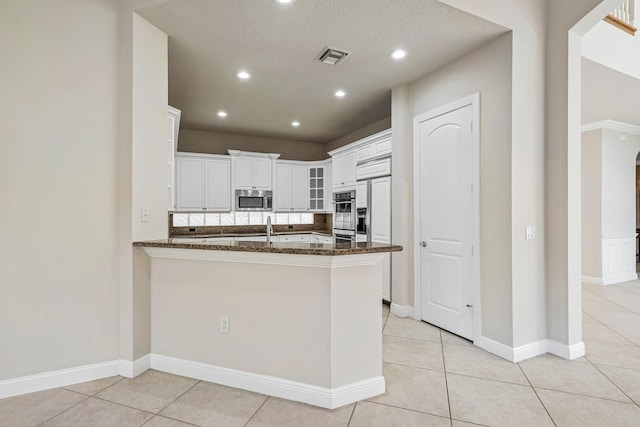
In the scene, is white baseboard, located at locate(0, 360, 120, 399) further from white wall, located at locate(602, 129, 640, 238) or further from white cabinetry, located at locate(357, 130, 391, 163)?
white wall, located at locate(602, 129, 640, 238)

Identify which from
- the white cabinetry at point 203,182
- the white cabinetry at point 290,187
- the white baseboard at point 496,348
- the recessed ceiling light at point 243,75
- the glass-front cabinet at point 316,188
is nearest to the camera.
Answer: the white baseboard at point 496,348

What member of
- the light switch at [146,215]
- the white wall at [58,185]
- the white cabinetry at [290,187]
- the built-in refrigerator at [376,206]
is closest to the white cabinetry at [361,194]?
the built-in refrigerator at [376,206]

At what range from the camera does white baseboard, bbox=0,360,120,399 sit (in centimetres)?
215

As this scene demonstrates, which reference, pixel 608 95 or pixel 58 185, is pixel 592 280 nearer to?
pixel 608 95

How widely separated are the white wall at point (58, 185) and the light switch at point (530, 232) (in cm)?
341

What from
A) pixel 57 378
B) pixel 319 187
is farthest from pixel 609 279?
pixel 57 378

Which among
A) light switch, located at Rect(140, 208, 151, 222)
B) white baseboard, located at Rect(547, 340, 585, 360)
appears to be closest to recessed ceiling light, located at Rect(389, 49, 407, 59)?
light switch, located at Rect(140, 208, 151, 222)

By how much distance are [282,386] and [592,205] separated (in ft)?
20.2

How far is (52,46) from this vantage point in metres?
2.25

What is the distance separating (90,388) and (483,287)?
10.7 ft

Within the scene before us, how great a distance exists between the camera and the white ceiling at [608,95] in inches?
142

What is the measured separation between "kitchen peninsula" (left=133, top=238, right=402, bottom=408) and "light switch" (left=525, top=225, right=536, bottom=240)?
4.92 ft

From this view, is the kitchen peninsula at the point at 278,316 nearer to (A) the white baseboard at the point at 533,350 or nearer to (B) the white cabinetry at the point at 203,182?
(A) the white baseboard at the point at 533,350

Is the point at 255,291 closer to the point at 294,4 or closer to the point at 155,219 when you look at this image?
the point at 155,219
